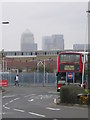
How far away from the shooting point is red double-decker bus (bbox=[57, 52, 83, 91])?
37094mm

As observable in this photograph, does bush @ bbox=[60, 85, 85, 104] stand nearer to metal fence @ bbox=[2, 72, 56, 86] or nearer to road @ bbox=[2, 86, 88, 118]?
road @ bbox=[2, 86, 88, 118]

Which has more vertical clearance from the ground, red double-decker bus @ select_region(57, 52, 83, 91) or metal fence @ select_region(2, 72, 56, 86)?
red double-decker bus @ select_region(57, 52, 83, 91)

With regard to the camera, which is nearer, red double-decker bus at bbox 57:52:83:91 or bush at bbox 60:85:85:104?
bush at bbox 60:85:85:104

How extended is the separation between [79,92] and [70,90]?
72 centimetres

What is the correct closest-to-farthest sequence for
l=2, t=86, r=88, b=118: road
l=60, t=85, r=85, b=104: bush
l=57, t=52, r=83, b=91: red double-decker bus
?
l=2, t=86, r=88, b=118: road → l=60, t=85, r=85, b=104: bush → l=57, t=52, r=83, b=91: red double-decker bus

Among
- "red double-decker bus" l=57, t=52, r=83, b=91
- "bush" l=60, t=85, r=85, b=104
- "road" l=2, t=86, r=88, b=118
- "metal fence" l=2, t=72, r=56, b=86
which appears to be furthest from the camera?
"metal fence" l=2, t=72, r=56, b=86

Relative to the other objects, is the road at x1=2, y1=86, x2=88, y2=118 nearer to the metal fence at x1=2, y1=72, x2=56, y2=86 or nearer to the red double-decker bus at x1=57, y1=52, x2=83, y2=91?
the red double-decker bus at x1=57, y1=52, x2=83, y2=91

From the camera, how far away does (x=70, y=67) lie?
124 ft

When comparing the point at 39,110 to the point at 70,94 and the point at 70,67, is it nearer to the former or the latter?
the point at 70,94

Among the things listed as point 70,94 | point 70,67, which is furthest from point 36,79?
point 70,94

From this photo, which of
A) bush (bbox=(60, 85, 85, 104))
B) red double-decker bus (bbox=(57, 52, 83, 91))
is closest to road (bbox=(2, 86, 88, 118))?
bush (bbox=(60, 85, 85, 104))

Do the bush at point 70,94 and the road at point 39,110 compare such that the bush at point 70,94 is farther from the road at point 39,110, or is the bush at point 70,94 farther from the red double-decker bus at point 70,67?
the red double-decker bus at point 70,67

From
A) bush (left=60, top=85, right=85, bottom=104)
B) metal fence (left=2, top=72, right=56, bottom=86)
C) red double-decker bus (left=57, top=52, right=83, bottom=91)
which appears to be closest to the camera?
bush (left=60, top=85, right=85, bottom=104)

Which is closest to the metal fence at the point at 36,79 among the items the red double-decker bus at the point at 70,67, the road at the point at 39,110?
the red double-decker bus at the point at 70,67
